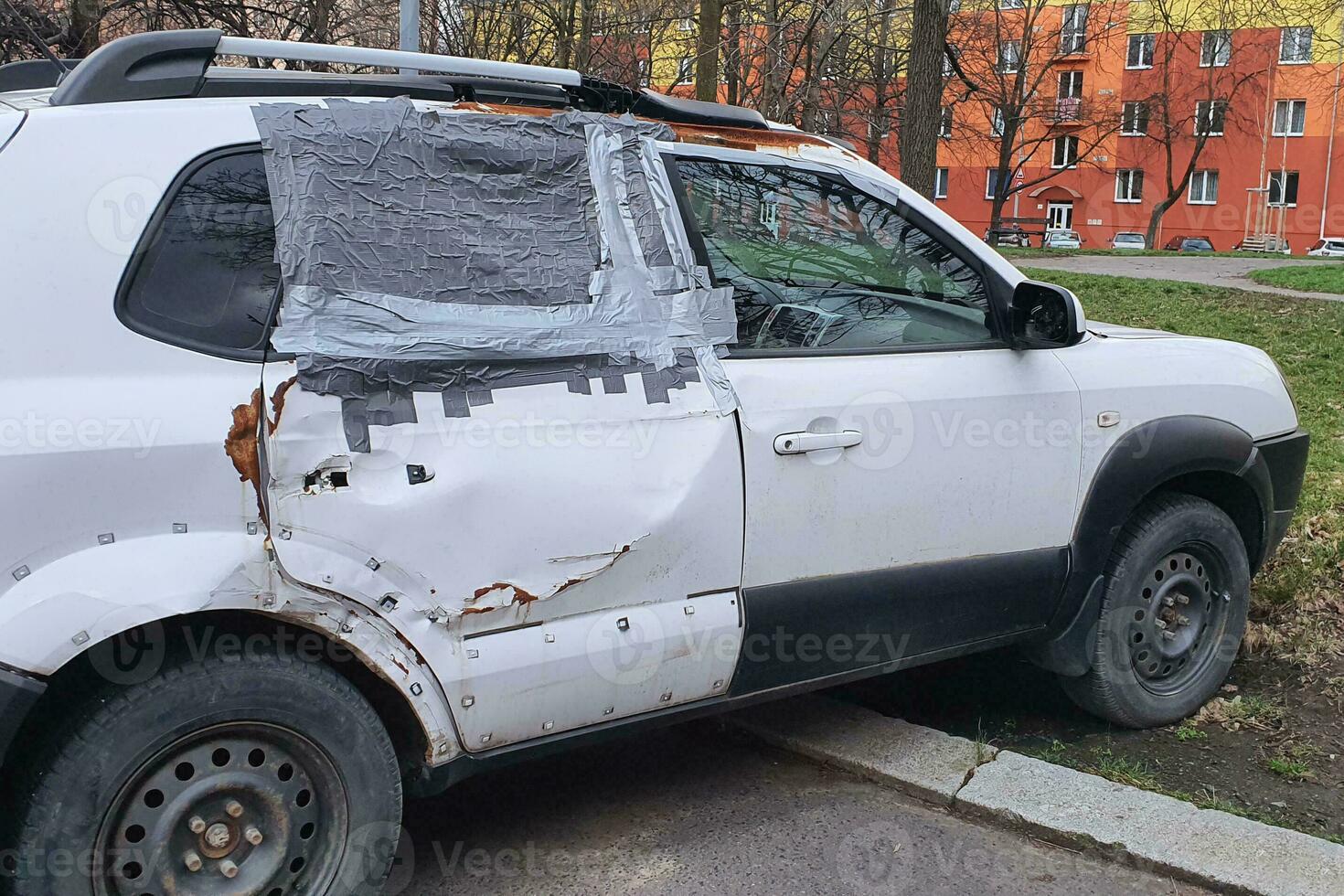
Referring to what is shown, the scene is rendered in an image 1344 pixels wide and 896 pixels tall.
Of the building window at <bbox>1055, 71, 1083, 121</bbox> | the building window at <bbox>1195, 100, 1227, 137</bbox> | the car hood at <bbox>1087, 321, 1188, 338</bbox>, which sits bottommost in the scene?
the car hood at <bbox>1087, 321, 1188, 338</bbox>

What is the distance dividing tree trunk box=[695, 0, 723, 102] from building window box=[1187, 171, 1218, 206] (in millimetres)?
41178

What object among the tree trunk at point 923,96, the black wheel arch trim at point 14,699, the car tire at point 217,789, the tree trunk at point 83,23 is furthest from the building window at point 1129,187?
the black wheel arch trim at point 14,699

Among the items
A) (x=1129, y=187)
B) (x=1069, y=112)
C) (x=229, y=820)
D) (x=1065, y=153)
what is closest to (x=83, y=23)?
(x=229, y=820)

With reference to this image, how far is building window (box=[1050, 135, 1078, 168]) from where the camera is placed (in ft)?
154

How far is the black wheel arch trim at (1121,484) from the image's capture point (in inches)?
148

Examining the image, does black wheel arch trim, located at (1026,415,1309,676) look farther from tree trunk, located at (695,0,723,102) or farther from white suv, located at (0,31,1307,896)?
tree trunk, located at (695,0,723,102)

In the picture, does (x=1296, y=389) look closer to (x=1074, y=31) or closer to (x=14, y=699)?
(x=14, y=699)

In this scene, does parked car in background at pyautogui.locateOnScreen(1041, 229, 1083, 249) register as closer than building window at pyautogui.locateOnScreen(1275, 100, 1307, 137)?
No

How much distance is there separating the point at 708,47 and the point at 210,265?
38.8 ft

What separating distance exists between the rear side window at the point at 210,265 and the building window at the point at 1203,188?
5221 centimetres

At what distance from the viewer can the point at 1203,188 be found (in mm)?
49625

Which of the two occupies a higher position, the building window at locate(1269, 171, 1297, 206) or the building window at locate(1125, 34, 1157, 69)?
the building window at locate(1125, 34, 1157, 69)

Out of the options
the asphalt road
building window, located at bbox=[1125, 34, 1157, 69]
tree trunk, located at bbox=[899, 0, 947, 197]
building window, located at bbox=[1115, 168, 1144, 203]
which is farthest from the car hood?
building window, located at bbox=[1115, 168, 1144, 203]

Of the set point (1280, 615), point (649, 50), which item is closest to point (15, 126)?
point (1280, 615)
